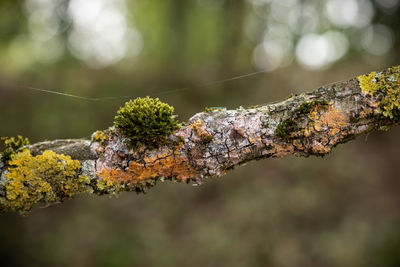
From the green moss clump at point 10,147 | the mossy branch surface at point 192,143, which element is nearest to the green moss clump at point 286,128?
the mossy branch surface at point 192,143

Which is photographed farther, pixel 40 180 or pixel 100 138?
pixel 100 138

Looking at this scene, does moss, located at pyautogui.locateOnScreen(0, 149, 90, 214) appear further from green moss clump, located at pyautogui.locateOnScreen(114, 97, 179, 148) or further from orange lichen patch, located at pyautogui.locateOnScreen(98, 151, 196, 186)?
green moss clump, located at pyautogui.locateOnScreen(114, 97, 179, 148)

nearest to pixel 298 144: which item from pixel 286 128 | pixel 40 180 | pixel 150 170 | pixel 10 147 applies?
pixel 286 128

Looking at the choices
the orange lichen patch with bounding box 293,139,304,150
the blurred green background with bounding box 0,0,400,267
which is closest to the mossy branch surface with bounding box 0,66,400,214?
the orange lichen patch with bounding box 293,139,304,150

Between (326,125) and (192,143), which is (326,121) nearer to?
(326,125)

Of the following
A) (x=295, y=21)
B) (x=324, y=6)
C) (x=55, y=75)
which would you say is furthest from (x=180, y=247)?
(x=324, y=6)

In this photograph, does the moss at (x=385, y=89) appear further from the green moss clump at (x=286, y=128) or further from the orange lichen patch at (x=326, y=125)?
the green moss clump at (x=286, y=128)

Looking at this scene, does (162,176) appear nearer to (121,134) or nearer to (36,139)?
(121,134)
